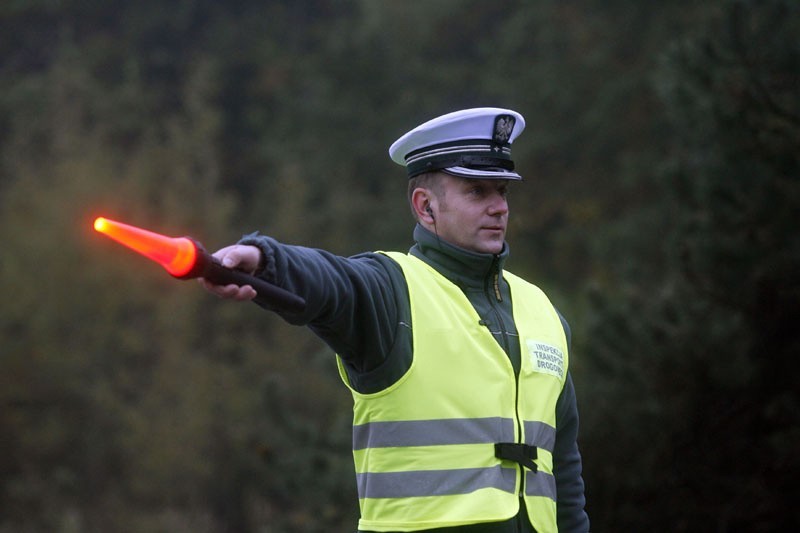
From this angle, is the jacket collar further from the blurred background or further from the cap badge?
the blurred background

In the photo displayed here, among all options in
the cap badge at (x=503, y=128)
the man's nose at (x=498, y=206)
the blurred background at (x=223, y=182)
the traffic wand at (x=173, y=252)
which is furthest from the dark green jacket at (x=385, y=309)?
the blurred background at (x=223, y=182)

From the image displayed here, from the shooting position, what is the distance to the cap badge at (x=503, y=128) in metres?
4.25

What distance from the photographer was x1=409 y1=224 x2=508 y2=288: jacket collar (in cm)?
409

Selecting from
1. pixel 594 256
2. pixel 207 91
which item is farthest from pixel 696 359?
pixel 207 91

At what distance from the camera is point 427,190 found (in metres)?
4.20

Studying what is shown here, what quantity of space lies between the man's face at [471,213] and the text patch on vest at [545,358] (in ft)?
1.00

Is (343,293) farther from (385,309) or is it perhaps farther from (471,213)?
(471,213)

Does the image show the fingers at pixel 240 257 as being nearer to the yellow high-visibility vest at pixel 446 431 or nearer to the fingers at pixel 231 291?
the fingers at pixel 231 291

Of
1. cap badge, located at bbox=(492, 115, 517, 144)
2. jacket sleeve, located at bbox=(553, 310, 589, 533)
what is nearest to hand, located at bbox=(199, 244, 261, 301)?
cap badge, located at bbox=(492, 115, 517, 144)

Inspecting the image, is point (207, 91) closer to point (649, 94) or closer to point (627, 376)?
point (649, 94)

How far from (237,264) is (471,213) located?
1126 mm

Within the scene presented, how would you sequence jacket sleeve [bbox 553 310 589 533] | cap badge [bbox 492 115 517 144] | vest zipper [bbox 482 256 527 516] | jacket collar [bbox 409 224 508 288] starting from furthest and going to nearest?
jacket sleeve [bbox 553 310 589 533]
cap badge [bbox 492 115 517 144]
jacket collar [bbox 409 224 508 288]
vest zipper [bbox 482 256 527 516]

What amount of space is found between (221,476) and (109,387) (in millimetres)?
2959

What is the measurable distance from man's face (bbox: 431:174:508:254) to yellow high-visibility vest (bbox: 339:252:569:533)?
17 centimetres
